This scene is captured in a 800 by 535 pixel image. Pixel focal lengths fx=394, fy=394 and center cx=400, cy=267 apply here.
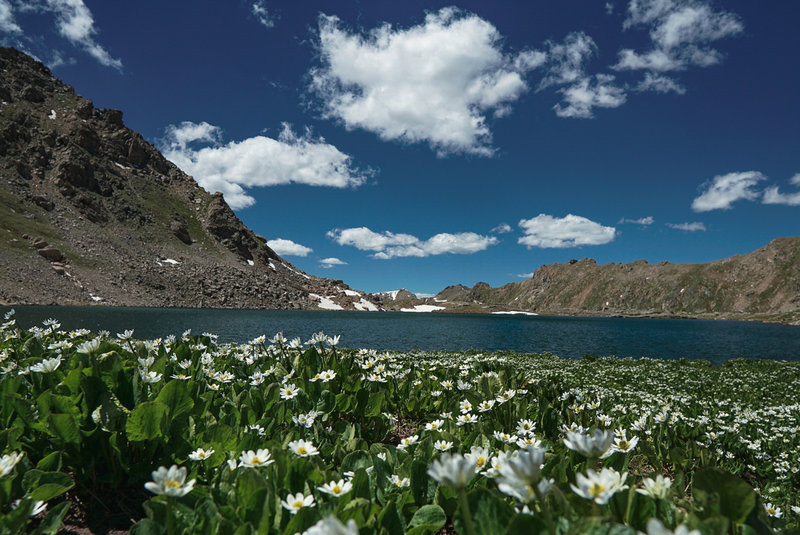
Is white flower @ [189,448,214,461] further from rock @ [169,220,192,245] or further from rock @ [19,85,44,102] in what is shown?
rock @ [19,85,44,102]

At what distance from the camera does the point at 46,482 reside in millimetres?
2752

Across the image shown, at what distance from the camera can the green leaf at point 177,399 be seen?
143 inches

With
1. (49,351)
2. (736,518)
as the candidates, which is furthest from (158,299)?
(736,518)

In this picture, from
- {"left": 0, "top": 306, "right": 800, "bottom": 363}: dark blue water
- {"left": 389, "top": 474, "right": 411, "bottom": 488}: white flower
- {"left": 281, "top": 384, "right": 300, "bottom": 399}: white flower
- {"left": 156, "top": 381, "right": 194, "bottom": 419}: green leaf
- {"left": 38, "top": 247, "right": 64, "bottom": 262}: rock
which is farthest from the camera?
{"left": 38, "top": 247, "right": 64, "bottom": 262}: rock

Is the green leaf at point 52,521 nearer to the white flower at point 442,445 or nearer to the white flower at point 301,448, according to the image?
the white flower at point 301,448

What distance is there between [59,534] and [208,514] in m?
1.67

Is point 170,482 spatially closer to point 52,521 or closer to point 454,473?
point 52,521

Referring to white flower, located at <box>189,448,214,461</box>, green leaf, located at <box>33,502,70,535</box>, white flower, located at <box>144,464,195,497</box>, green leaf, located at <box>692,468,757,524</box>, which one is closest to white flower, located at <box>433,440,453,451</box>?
green leaf, located at <box>692,468,757,524</box>

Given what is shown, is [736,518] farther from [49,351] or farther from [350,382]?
[49,351]

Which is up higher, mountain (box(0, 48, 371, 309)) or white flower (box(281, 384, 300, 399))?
mountain (box(0, 48, 371, 309))

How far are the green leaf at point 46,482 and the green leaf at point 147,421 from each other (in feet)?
1.65

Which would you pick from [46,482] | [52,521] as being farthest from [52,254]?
[52,521]

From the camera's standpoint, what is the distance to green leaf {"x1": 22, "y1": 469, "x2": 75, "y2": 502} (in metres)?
2.59

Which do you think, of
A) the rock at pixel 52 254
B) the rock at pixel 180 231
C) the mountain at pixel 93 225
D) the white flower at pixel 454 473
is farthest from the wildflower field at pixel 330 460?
the rock at pixel 180 231
